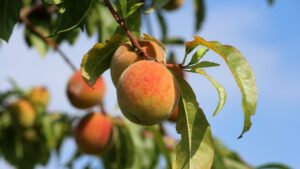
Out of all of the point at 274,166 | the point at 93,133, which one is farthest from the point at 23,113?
the point at 274,166

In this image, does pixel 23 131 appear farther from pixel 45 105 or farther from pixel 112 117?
pixel 112 117

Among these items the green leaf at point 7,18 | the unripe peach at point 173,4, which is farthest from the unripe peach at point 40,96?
the green leaf at point 7,18

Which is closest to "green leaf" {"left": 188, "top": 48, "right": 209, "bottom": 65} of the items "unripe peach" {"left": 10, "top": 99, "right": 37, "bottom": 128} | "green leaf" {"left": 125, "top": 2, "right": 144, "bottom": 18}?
"green leaf" {"left": 125, "top": 2, "right": 144, "bottom": 18}

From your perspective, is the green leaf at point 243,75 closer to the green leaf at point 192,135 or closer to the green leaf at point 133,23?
the green leaf at point 192,135

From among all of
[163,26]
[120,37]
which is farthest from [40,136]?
[120,37]

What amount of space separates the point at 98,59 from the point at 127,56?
0.09 m

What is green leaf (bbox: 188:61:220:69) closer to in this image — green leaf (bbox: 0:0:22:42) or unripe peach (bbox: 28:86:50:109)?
green leaf (bbox: 0:0:22:42)

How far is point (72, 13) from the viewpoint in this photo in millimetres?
1229

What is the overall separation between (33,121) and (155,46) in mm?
2200

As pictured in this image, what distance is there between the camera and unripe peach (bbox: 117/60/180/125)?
3.66 ft

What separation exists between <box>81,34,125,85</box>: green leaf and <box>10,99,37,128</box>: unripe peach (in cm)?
197

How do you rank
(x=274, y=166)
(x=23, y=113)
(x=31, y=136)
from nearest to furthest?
(x=274, y=166), (x=23, y=113), (x=31, y=136)

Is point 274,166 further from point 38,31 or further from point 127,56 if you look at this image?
point 127,56

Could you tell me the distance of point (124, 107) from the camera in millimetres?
1128
